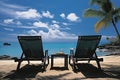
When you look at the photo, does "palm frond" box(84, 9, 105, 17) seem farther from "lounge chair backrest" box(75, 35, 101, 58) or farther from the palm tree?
"lounge chair backrest" box(75, 35, 101, 58)

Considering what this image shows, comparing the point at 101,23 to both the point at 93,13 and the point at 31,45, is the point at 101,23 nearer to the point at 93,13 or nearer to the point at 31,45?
the point at 93,13

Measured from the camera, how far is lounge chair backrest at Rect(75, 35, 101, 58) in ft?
31.6

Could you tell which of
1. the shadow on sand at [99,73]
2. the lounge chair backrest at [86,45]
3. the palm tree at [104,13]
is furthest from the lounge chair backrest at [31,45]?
the palm tree at [104,13]

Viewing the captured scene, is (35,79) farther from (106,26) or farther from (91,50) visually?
(106,26)

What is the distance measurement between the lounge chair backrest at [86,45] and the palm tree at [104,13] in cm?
1272

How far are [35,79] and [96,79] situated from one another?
1.63 metres

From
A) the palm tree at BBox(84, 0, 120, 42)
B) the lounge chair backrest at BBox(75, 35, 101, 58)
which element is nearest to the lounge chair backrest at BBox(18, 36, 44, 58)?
the lounge chair backrest at BBox(75, 35, 101, 58)

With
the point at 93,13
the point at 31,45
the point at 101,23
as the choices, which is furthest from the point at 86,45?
the point at 101,23

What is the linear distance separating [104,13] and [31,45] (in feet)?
47.9

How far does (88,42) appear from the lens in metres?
9.79

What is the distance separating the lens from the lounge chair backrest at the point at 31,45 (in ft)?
31.6

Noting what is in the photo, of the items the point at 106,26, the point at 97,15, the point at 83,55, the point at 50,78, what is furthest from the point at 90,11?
the point at 50,78

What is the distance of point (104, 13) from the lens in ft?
76.7

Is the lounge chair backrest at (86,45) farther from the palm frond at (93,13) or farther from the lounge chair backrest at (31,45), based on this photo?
the palm frond at (93,13)
